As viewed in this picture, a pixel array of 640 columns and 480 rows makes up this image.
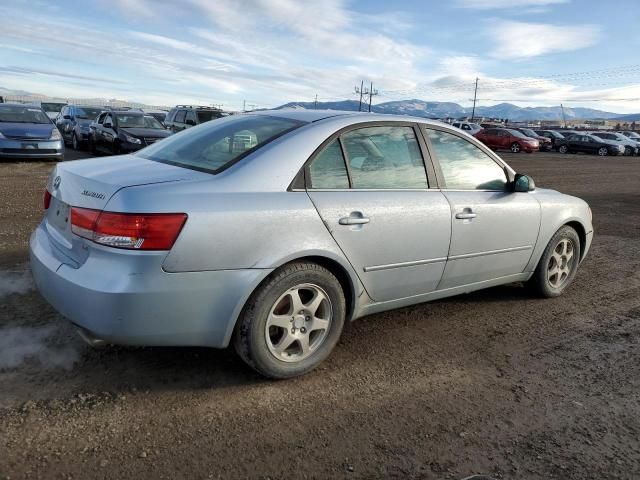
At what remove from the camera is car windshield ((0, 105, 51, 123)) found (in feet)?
43.9

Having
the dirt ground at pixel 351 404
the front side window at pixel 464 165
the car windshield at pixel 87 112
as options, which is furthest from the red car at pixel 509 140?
the dirt ground at pixel 351 404

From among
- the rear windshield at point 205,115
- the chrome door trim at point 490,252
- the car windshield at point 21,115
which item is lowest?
the chrome door trim at point 490,252

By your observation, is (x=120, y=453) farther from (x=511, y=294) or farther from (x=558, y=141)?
(x=558, y=141)

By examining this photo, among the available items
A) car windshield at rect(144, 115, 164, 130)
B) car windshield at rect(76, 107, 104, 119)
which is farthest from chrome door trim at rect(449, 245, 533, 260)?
car windshield at rect(76, 107, 104, 119)

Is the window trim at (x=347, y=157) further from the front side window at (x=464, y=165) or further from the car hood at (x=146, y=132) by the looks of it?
the car hood at (x=146, y=132)

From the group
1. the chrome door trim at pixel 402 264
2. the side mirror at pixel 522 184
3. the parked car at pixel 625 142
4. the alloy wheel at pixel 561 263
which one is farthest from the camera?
the parked car at pixel 625 142

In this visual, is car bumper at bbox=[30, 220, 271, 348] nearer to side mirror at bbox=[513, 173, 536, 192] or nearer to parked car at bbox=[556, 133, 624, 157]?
side mirror at bbox=[513, 173, 536, 192]

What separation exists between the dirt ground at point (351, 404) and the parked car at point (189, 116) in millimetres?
14360

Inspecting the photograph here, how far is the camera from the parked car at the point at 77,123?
17188mm

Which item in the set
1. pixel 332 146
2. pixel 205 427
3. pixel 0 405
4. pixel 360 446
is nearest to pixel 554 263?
pixel 332 146

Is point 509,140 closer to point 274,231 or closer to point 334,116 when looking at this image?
point 334,116

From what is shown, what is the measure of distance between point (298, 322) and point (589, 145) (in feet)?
119

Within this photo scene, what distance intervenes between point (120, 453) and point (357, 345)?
1.75m

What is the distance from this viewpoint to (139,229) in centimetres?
262
